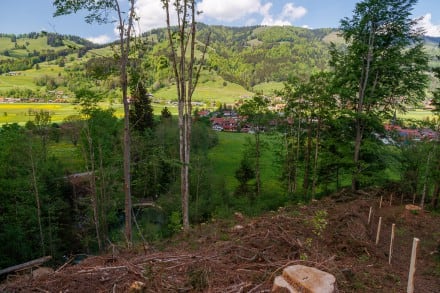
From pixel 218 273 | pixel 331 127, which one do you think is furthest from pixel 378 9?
pixel 218 273

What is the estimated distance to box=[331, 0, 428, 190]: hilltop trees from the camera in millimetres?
14281

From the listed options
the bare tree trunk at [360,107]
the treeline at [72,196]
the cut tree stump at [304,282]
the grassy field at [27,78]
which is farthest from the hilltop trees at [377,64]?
the grassy field at [27,78]

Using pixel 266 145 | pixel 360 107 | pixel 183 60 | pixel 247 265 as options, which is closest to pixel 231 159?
pixel 266 145

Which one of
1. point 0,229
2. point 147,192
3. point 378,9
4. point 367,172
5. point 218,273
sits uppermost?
point 378,9

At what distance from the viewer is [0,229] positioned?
56.0ft

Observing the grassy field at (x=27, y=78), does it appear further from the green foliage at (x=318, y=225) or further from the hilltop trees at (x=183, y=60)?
the green foliage at (x=318, y=225)

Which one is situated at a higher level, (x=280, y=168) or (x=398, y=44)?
(x=398, y=44)

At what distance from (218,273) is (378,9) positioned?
589 inches

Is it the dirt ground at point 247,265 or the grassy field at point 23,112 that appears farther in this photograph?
the grassy field at point 23,112

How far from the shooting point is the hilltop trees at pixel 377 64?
14281 millimetres

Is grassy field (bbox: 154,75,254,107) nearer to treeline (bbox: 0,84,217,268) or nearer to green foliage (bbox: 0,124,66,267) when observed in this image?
treeline (bbox: 0,84,217,268)

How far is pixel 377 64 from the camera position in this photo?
14664 millimetres

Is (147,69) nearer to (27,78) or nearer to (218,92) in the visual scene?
(27,78)

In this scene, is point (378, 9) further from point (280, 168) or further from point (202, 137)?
point (202, 137)
